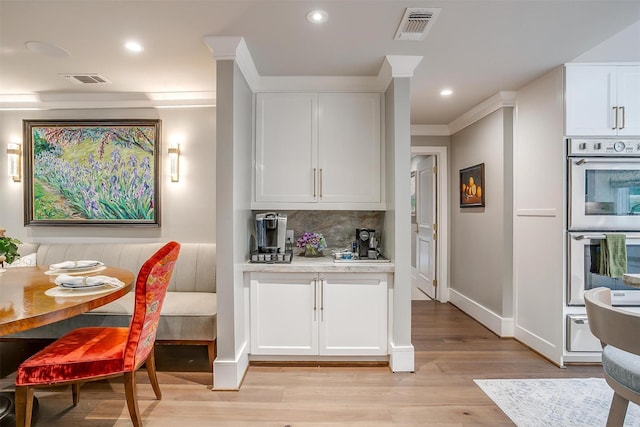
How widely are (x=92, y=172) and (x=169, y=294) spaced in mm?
1617

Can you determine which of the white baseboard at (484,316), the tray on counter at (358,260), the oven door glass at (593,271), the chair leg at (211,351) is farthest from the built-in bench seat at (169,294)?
the oven door glass at (593,271)

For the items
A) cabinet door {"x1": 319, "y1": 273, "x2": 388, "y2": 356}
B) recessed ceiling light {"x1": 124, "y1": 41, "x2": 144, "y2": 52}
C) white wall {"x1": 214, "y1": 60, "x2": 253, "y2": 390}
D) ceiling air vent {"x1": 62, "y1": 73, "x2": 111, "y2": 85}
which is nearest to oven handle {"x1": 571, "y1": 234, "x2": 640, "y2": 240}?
cabinet door {"x1": 319, "y1": 273, "x2": 388, "y2": 356}

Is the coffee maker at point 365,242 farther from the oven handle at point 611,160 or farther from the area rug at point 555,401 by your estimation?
the oven handle at point 611,160

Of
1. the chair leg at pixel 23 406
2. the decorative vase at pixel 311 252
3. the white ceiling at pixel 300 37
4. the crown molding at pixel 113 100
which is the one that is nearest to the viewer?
the chair leg at pixel 23 406

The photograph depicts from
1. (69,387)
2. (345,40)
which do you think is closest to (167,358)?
(69,387)

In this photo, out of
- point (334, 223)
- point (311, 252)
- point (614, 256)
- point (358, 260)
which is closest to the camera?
point (614, 256)

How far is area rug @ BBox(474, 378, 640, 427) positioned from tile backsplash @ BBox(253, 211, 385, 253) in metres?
1.58

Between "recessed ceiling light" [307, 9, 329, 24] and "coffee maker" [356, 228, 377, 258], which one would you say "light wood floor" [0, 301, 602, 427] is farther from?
"recessed ceiling light" [307, 9, 329, 24]

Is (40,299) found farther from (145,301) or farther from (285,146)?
(285,146)

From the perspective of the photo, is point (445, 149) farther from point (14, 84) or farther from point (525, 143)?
point (14, 84)

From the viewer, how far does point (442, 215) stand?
4441mm

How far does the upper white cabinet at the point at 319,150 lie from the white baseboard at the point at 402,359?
1192mm

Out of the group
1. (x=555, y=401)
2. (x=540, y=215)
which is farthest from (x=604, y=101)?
(x=555, y=401)

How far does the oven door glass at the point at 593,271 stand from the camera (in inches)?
98.6
